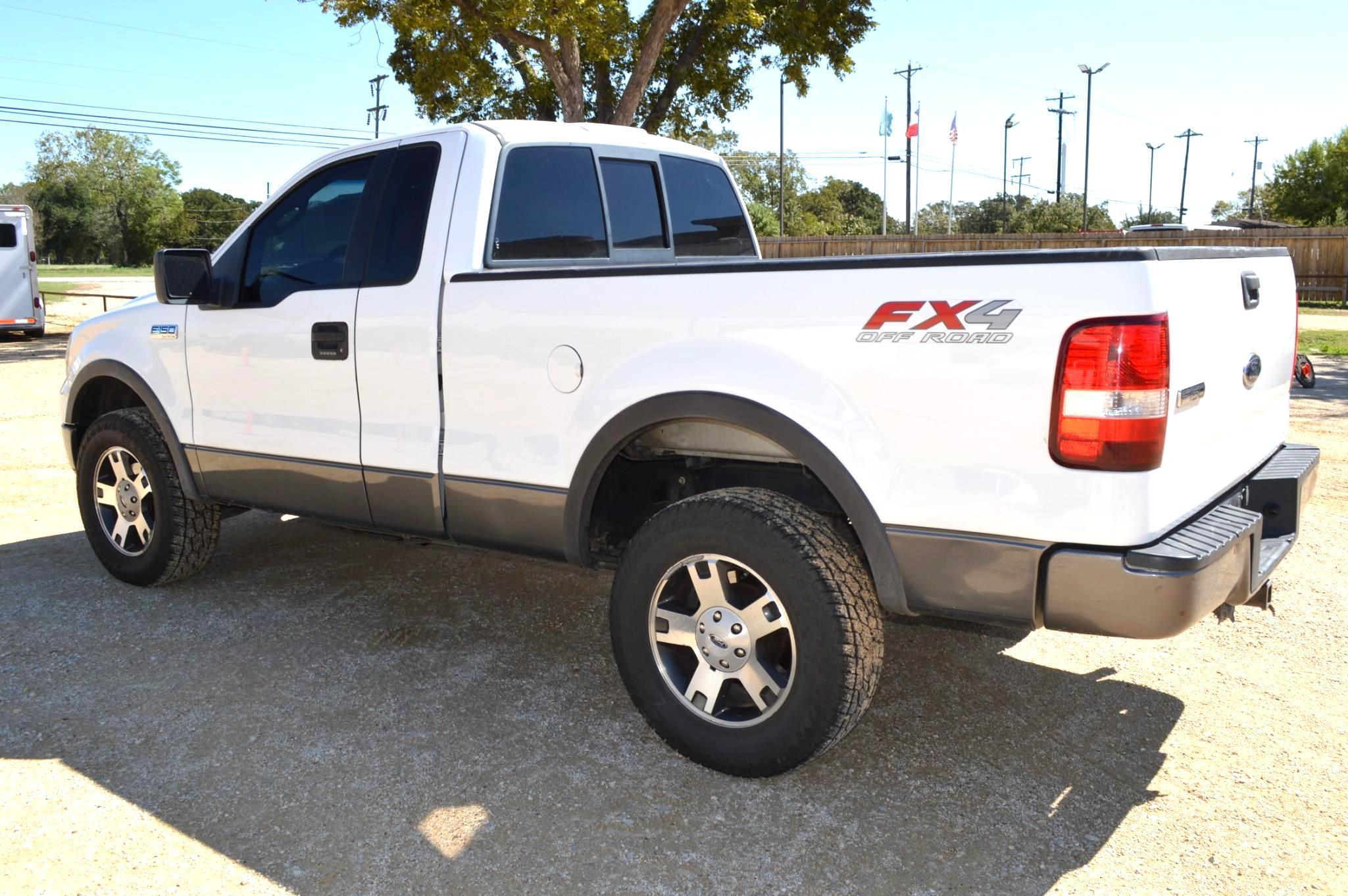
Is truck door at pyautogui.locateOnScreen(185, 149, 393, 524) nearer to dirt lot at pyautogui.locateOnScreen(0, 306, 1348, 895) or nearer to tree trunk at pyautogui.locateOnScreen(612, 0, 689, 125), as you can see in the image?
dirt lot at pyautogui.locateOnScreen(0, 306, 1348, 895)

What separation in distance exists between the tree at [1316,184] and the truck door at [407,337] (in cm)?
5178

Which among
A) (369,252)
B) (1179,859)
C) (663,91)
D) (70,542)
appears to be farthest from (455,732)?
(663,91)

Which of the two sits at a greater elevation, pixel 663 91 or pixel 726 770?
pixel 663 91

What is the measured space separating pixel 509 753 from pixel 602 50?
44.9ft

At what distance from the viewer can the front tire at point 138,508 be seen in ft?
16.4

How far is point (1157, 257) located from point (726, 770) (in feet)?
6.07

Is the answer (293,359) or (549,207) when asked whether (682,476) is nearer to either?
(549,207)

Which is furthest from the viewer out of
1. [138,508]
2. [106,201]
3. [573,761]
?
[106,201]

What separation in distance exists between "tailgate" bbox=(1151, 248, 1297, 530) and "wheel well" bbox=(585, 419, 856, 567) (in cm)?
96

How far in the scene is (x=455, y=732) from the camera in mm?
3668

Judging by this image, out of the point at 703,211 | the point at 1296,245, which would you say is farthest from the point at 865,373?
the point at 1296,245

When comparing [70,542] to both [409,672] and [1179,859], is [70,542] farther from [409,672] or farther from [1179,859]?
[1179,859]

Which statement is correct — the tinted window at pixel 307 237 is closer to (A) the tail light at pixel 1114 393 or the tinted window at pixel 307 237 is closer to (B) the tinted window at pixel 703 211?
(B) the tinted window at pixel 703 211

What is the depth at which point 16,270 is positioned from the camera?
2034 centimetres
